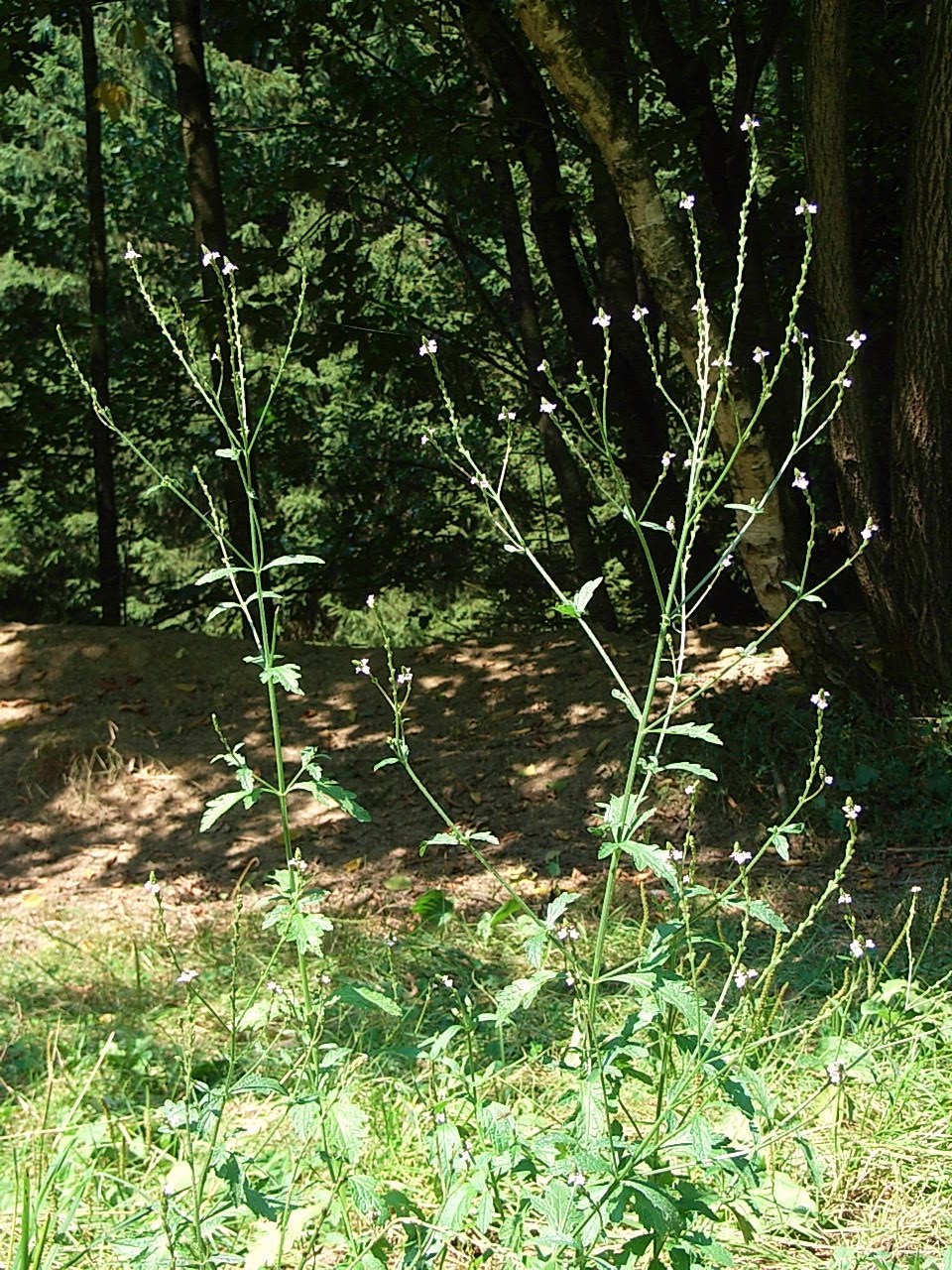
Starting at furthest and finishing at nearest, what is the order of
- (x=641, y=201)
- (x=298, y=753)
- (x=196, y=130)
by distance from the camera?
(x=196, y=130) < (x=298, y=753) < (x=641, y=201)

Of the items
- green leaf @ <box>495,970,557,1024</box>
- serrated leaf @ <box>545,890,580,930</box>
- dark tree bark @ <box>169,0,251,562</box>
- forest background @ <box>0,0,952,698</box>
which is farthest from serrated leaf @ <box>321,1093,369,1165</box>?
dark tree bark @ <box>169,0,251,562</box>

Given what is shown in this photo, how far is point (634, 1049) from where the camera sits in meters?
2.29

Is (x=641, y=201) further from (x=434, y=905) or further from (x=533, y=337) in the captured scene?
(x=533, y=337)

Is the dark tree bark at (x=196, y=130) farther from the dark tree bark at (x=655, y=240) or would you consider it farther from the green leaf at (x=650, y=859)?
the green leaf at (x=650, y=859)

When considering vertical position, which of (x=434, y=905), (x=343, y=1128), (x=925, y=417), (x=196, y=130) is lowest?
(x=434, y=905)

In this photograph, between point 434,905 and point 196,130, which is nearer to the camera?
point 434,905

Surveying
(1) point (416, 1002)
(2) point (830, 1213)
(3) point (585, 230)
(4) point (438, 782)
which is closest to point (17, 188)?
(3) point (585, 230)

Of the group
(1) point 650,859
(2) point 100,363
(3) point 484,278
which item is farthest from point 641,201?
(3) point 484,278

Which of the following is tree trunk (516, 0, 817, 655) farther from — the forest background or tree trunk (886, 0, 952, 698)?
tree trunk (886, 0, 952, 698)

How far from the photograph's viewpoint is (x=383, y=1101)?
3271 millimetres

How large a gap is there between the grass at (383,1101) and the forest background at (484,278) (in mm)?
1301

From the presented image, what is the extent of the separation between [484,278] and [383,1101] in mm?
10711

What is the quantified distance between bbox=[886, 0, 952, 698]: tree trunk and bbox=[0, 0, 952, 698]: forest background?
13 mm

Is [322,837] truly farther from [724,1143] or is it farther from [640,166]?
[724,1143]
